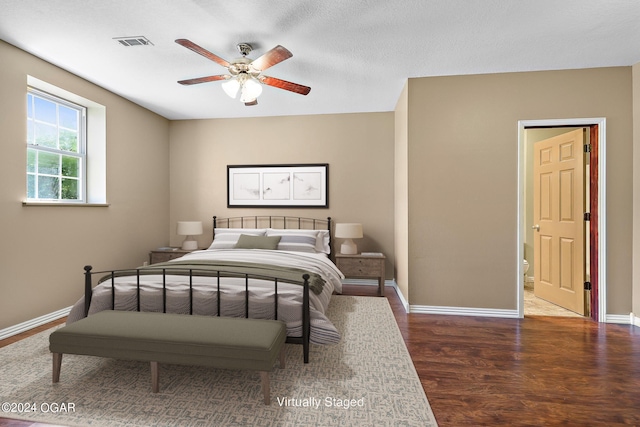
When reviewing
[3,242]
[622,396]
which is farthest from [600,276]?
[3,242]

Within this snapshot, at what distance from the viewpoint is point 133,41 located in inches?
115

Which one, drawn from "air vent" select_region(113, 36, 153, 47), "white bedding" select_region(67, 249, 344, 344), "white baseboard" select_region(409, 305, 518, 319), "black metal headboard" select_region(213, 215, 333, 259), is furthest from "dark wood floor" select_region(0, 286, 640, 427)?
"air vent" select_region(113, 36, 153, 47)

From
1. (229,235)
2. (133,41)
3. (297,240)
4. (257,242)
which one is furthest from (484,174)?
(133,41)

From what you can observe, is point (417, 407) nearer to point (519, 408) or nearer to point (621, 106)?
point (519, 408)

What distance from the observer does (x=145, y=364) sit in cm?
247

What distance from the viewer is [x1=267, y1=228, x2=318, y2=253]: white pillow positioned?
4.37 metres

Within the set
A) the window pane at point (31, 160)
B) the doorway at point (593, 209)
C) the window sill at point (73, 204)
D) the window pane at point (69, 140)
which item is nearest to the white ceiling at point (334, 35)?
the doorway at point (593, 209)

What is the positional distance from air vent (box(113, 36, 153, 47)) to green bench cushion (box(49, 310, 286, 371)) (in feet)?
7.91

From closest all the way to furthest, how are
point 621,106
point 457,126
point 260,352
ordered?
point 260,352, point 621,106, point 457,126

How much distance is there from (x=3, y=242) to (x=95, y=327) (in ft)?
5.55

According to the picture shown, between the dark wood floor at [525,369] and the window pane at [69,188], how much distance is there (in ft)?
5.47

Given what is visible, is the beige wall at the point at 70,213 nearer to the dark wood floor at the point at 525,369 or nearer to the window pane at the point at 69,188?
the window pane at the point at 69,188

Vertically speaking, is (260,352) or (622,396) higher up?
(260,352)

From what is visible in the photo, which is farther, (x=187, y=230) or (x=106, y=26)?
(x=187, y=230)
